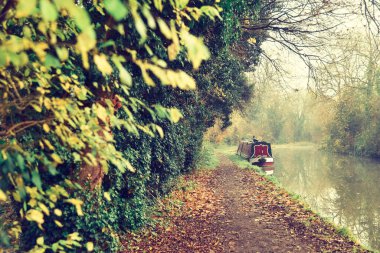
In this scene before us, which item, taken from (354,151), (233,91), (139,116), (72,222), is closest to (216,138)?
(354,151)

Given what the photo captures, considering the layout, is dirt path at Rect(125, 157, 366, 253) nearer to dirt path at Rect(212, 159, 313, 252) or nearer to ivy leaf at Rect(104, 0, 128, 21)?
dirt path at Rect(212, 159, 313, 252)

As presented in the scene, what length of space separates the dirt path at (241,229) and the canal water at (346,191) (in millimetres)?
2622

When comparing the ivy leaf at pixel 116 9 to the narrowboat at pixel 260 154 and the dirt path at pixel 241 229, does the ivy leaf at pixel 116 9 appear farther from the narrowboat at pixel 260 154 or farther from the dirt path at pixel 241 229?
the narrowboat at pixel 260 154

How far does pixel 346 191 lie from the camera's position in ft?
57.2

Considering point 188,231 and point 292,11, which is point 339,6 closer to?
point 292,11

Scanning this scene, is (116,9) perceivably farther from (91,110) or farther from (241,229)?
(241,229)

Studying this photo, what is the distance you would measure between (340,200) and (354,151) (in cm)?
1926

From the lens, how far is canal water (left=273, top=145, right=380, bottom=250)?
12.3m

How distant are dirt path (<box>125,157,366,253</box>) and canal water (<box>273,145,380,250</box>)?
8.60 feet

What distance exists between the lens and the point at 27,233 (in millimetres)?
5117

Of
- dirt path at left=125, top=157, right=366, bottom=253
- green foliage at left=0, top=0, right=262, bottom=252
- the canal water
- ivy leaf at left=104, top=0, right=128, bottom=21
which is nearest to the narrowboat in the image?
the canal water

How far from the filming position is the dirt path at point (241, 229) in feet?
20.7

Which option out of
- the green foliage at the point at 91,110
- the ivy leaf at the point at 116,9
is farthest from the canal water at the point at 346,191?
the ivy leaf at the point at 116,9

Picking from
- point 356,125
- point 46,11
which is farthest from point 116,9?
point 356,125
